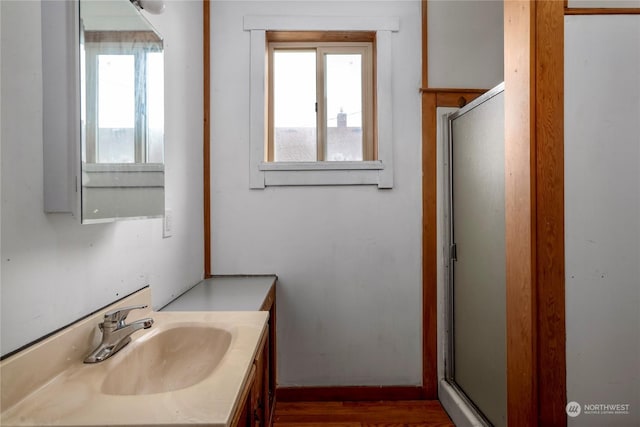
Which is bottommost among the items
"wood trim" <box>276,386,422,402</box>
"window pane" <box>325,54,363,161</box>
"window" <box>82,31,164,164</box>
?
"wood trim" <box>276,386,422,402</box>

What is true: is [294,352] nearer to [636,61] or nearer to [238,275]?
[238,275]

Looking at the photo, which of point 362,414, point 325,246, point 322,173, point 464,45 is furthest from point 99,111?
point 464,45

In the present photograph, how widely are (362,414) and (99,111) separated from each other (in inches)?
77.2

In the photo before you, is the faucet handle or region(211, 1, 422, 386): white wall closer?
the faucet handle

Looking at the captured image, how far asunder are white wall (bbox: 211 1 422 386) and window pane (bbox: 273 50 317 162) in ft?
0.77

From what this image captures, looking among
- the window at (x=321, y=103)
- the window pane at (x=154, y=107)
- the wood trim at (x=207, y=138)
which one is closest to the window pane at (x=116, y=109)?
the window pane at (x=154, y=107)

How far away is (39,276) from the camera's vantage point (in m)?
0.83

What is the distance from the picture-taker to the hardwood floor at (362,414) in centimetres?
193

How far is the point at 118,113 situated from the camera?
1.01 meters

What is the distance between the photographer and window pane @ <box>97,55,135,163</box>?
3.07ft

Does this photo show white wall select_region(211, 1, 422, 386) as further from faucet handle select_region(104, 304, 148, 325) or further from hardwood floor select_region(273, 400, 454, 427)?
faucet handle select_region(104, 304, 148, 325)

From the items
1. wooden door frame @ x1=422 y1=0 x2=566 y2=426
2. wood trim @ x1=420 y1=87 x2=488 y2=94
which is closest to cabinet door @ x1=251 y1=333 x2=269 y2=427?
wooden door frame @ x1=422 y1=0 x2=566 y2=426

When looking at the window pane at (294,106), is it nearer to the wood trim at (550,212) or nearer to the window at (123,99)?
the window at (123,99)

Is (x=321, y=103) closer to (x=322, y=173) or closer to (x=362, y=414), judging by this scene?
(x=322, y=173)
